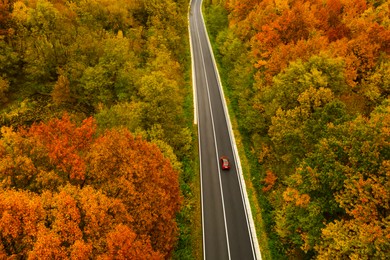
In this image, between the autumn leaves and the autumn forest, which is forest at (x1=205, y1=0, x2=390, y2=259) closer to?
the autumn forest

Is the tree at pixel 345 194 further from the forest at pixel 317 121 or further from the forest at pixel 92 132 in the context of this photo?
the forest at pixel 92 132

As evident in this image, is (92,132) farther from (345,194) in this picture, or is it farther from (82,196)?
(345,194)

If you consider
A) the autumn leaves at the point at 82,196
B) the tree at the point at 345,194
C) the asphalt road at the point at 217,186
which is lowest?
the asphalt road at the point at 217,186

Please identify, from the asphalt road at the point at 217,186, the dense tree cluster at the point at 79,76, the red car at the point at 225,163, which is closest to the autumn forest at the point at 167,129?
the dense tree cluster at the point at 79,76

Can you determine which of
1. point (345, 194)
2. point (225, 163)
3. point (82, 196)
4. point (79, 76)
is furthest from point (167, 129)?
point (345, 194)

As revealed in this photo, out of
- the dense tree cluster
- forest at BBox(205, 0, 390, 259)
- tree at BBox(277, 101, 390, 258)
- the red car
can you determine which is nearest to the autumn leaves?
the dense tree cluster
